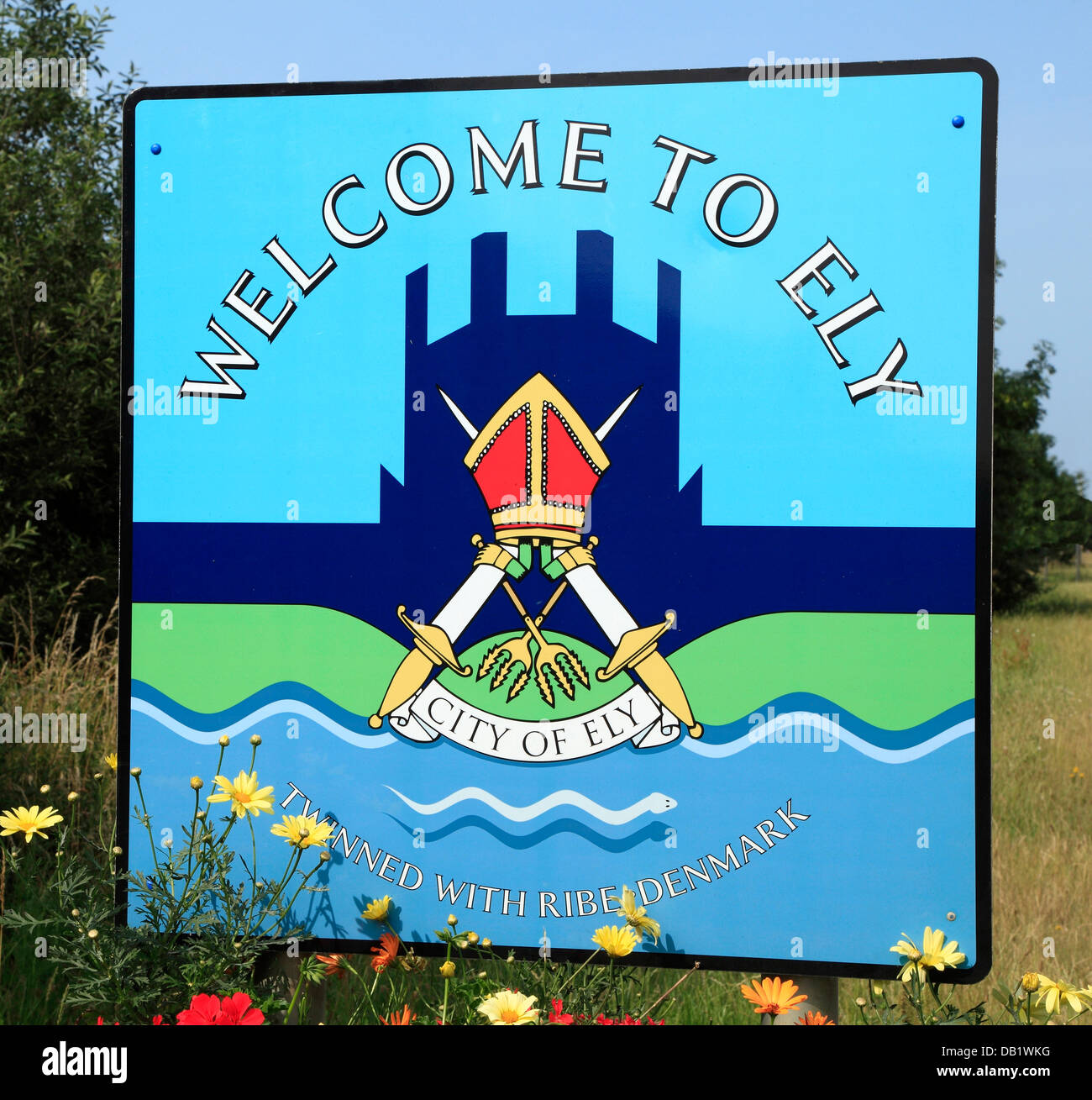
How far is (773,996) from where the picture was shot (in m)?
2.49

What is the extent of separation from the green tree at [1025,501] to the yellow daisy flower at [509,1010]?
38.0 ft

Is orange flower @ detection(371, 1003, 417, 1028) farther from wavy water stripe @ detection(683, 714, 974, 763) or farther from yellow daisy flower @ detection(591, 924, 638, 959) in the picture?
wavy water stripe @ detection(683, 714, 974, 763)

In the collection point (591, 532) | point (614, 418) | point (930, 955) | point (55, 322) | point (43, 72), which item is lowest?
point (930, 955)

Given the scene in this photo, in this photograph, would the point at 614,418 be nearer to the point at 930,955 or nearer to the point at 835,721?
the point at 835,721

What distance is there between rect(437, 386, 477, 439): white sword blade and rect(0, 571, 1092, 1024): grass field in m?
1.51

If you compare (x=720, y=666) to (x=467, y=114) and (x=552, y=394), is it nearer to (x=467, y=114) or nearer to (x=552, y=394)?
(x=552, y=394)

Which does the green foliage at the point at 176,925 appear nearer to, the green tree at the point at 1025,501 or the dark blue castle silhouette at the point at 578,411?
the dark blue castle silhouette at the point at 578,411

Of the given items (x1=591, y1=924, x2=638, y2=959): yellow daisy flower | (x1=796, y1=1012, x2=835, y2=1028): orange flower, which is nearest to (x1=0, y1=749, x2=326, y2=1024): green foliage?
(x1=591, y1=924, x2=638, y2=959): yellow daisy flower

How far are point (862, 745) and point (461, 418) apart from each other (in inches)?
53.2

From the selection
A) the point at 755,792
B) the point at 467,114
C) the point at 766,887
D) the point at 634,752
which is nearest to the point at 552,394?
the point at 467,114

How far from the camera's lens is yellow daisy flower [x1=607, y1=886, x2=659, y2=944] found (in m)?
2.48

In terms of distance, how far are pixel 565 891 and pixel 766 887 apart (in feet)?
1.71
